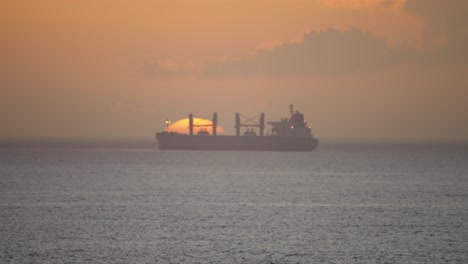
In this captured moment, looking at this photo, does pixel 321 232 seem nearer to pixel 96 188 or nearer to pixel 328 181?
pixel 96 188

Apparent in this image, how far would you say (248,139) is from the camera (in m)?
180

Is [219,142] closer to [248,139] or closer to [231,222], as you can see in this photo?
[248,139]

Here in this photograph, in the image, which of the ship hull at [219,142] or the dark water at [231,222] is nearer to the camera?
the dark water at [231,222]

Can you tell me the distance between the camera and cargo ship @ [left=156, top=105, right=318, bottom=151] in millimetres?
168875

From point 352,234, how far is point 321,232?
174 cm

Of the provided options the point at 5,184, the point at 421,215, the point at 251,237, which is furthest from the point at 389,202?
the point at 5,184

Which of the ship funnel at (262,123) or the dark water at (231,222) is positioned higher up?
the ship funnel at (262,123)

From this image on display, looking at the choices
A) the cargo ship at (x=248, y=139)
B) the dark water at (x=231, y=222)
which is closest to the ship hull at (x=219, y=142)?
the cargo ship at (x=248, y=139)

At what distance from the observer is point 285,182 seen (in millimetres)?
78062

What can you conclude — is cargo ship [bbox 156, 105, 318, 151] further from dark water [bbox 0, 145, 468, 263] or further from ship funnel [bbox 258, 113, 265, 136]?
dark water [bbox 0, 145, 468, 263]

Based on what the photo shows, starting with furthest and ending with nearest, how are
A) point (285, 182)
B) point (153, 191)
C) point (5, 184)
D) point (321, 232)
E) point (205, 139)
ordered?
1. point (205, 139)
2. point (285, 182)
3. point (5, 184)
4. point (153, 191)
5. point (321, 232)

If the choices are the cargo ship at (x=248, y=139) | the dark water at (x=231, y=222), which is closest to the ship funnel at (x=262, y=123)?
the cargo ship at (x=248, y=139)

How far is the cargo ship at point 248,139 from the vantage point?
169 meters

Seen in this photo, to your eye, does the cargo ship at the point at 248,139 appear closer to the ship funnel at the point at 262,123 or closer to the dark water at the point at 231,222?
the ship funnel at the point at 262,123
